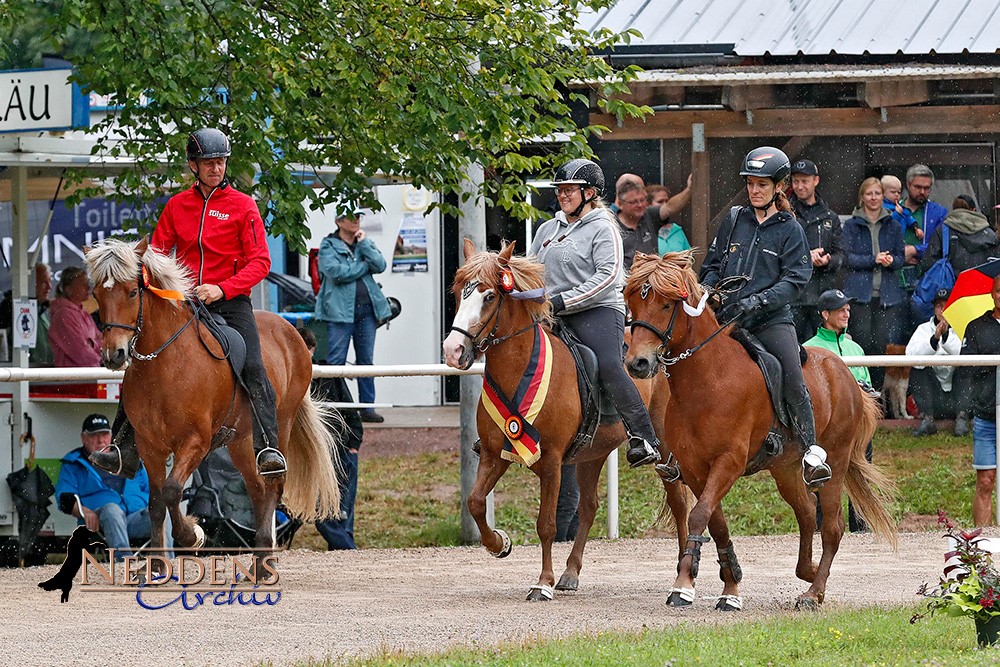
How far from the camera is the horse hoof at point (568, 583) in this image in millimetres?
10719

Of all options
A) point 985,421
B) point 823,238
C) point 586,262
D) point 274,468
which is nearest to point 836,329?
point 985,421

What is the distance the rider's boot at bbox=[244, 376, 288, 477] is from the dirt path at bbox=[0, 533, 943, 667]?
0.76 metres

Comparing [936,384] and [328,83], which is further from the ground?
[328,83]

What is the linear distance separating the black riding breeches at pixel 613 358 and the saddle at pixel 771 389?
817 mm

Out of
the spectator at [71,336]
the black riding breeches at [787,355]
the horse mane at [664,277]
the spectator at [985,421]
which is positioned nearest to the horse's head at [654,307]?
the horse mane at [664,277]

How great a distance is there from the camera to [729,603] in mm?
9820

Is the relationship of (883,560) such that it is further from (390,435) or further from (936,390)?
(390,435)

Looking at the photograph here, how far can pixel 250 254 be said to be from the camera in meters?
10.8

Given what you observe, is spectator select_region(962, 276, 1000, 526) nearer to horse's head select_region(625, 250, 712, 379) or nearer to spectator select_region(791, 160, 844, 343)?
spectator select_region(791, 160, 844, 343)

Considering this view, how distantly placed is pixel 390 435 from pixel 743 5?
6.29 meters

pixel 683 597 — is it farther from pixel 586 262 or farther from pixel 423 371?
pixel 423 371

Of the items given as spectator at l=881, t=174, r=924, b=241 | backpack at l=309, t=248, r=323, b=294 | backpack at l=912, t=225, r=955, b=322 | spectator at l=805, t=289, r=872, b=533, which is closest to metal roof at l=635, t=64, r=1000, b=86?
spectator at l=881, t=174, r=924, b=241

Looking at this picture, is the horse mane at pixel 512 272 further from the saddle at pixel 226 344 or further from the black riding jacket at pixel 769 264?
the saddle at pixel 226 344

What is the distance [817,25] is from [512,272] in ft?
32.2
